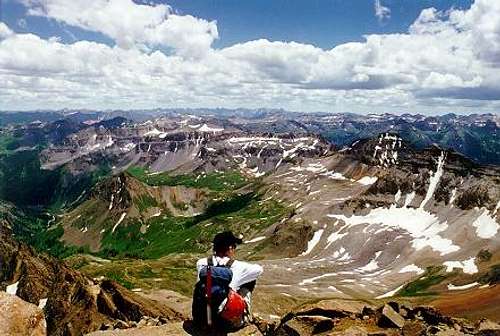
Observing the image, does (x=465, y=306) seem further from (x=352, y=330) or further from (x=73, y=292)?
(x=352, y=330)

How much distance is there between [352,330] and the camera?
97.2ft

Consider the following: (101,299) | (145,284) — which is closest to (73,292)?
(101,299)

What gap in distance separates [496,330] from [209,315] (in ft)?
74.7

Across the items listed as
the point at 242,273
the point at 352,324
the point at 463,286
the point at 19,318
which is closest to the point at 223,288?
the point at 242,273

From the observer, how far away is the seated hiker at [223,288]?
20.3 metres

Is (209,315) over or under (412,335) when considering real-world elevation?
over

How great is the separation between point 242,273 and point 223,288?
0.99m

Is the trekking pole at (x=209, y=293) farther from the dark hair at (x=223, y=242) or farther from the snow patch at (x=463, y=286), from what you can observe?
the snow patch at (x=463, y=286)

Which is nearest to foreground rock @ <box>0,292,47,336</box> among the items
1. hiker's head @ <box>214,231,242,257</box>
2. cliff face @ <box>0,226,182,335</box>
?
hiker's head @ <box>214,231,242,257</box>

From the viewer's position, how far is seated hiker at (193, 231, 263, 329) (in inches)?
799

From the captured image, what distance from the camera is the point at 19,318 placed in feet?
75.2

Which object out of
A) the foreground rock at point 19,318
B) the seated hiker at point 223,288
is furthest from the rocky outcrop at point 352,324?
the foreground rock at point 19,318

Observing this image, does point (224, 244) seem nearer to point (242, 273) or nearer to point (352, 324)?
point (242, 273)

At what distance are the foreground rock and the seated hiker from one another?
7.15 m
